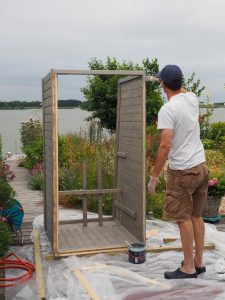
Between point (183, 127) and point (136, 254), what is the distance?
1412mm

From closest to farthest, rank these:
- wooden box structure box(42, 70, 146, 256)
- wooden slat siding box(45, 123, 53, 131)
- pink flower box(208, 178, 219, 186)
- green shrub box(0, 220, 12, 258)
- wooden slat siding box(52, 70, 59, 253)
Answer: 1. green shrub box(0, 220, 12, 258)
2. wooden slat siding box(52, 70, 59, 253)
3. wooden box structure box(42, 70, 146, 256)
4. wooden slat siding box(45, 123, 53, 131)
5. pink flower box(208, 178, 219, 186)

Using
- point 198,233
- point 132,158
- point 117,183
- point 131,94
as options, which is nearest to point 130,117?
point 131,94

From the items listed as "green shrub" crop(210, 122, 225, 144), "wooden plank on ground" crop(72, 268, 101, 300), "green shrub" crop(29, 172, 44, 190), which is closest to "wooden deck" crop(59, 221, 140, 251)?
"wooden plank on ground" crop(72, 268, 101, 300)

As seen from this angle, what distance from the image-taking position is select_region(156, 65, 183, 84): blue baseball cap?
13.6 feet

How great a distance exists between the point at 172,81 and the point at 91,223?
281 centimetres

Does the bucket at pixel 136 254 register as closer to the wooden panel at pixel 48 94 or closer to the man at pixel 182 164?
the man at pixel 182 164

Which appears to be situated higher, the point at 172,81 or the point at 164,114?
the point at 172,81

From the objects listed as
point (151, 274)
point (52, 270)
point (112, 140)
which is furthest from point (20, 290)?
point (112, 140)

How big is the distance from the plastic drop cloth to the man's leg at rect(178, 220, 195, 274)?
0.39 ft

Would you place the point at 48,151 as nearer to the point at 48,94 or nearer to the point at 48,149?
the point at 48,149

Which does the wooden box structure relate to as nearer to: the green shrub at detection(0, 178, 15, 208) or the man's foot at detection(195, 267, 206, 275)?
the green shrub at detection(0, 178, 15, 208)

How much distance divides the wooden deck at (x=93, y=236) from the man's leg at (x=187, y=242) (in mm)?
1088

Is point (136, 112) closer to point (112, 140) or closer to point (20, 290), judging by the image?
point (20, 290)

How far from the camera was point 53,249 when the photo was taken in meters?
4.96
